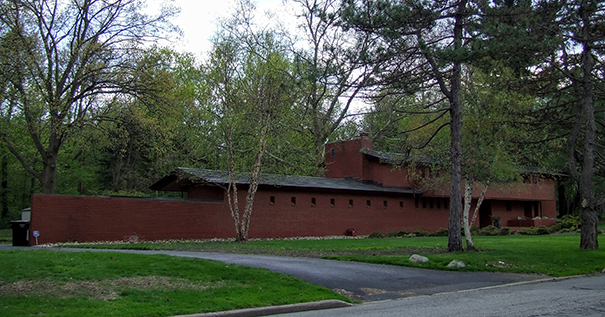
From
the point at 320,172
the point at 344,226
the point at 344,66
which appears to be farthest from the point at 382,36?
the point at 320,172

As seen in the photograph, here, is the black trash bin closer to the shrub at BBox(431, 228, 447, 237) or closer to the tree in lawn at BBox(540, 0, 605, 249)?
the tree in lawn at BBox(540, 0, 605, 249)

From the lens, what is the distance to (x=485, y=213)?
47.0 metres

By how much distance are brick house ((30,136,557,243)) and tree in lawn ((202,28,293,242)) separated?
2.92 meters

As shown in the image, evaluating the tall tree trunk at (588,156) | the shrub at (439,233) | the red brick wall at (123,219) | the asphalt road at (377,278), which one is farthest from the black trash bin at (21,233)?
the shrub at (439,233)

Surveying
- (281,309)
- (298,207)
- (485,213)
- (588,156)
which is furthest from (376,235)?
(281,309)

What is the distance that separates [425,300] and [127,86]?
19.5 meters

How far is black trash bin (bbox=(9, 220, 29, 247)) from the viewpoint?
77.5 feet

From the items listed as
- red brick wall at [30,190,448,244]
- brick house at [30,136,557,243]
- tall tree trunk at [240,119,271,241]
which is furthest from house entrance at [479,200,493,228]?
tall tree trunk at [240,119,271,241]

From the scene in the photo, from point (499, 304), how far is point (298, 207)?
24.1m

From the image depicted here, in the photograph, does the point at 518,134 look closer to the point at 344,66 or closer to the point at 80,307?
the point at 344,66

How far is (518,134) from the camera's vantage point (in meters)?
22.4

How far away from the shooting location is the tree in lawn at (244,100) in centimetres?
2645

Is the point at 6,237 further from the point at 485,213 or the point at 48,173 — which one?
the point at 485,213

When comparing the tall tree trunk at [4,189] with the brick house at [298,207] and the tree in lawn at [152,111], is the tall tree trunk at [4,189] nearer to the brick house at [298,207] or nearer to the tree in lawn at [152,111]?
the brick house at [298,207]
